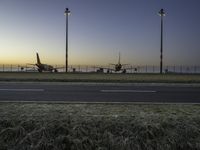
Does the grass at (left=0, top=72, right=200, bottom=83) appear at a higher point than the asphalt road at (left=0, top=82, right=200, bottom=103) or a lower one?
higher

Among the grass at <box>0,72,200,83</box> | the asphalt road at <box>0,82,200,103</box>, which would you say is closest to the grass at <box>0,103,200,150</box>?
the asphalt road at <box>0,82,200,103</box>

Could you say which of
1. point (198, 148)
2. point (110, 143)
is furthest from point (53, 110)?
point (198, 148)

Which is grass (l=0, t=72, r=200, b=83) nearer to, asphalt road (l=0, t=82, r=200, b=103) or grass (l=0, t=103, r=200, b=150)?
asphalt road (l=0, t=82, r=200, b=103)

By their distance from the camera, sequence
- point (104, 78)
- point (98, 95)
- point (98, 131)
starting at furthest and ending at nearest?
point (104, 78)
point (98, 95)
point (98, 131)

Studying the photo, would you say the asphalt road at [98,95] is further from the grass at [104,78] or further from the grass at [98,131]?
the grass at [104,78]

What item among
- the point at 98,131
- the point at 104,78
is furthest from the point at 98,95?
the point at 104,78

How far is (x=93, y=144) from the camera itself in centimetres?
732

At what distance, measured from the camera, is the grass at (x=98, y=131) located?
7316 mm

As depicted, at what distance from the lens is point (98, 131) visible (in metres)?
7.68

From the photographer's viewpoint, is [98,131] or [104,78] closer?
[98,131]

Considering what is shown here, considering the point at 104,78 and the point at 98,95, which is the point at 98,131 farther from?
the point at 104,78

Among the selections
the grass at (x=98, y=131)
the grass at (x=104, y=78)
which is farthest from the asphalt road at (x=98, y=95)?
the grass at (x=104, y=78)

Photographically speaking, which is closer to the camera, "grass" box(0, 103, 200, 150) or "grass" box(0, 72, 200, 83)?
"grass" box(0, 103, 200, 150)

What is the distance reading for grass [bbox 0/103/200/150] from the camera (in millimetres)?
7316
